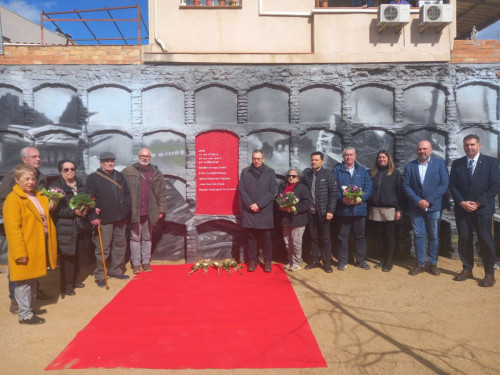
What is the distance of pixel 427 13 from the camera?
6109 millimetres

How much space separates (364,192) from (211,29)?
399 cm

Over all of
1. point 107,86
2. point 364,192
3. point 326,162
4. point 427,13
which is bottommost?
point 364,192

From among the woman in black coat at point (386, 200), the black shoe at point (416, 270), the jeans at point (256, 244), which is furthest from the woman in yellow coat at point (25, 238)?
the black shoe at point (416, 270)

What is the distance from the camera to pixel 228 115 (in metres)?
6.40

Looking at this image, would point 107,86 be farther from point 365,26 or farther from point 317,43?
Result: point 365,26

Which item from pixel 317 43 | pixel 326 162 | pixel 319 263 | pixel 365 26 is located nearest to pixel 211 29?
pixel 317 43

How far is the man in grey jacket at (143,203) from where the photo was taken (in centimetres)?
545

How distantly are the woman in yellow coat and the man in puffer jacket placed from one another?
4.18 meters

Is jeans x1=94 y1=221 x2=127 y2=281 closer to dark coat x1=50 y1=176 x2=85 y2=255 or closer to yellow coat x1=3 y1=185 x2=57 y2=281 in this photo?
dark coat x1=50 y1=176 x2=85 y2=255

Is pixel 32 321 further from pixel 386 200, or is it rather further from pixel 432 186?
pixel 432 186

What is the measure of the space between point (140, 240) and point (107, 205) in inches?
36.6

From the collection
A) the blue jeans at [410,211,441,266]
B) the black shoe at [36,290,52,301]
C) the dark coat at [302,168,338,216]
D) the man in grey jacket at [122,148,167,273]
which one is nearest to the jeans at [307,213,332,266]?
the dark coat at [302,168,338,216]

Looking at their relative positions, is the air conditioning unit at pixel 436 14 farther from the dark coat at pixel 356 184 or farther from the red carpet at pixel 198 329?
the red carpet at pixel 198 329

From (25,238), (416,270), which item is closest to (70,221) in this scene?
(25,238)
